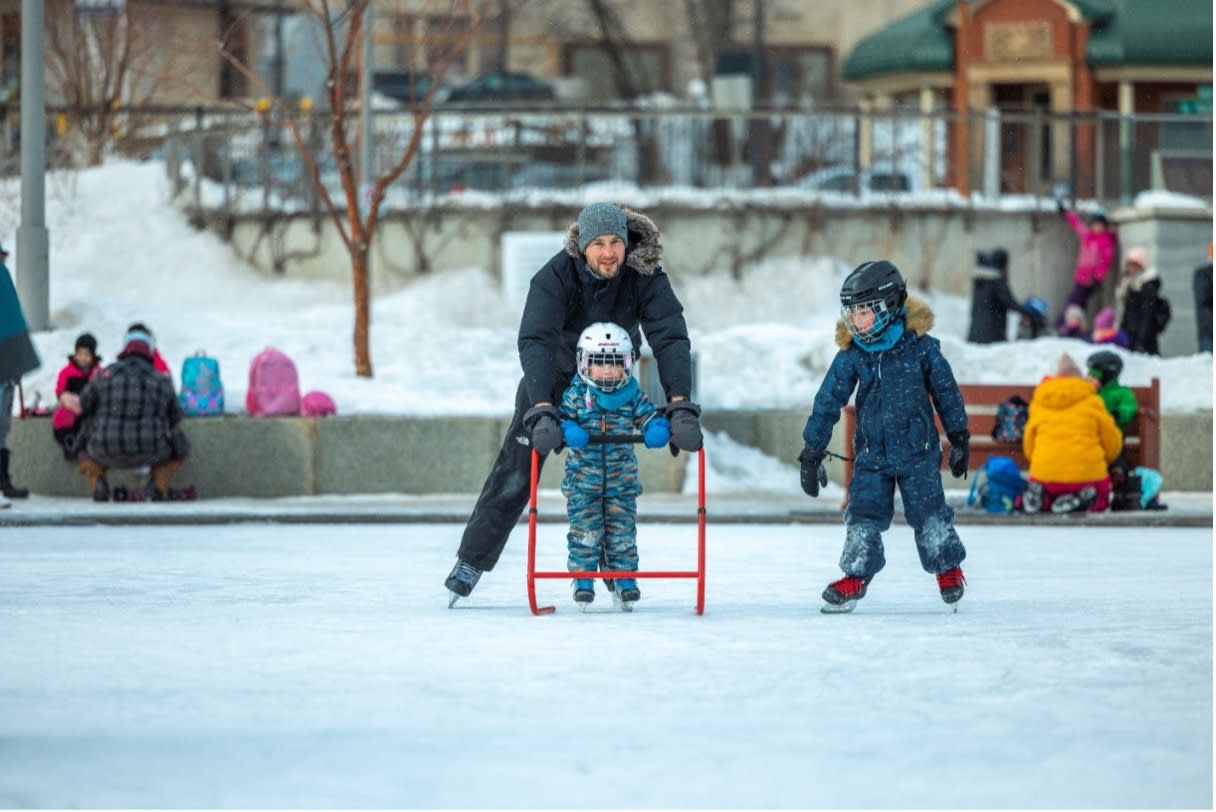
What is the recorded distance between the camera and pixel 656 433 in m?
9.09

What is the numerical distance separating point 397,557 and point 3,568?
2120mm

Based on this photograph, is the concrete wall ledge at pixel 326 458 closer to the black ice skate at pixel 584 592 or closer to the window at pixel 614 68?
the black ice skate at pixel 584 592

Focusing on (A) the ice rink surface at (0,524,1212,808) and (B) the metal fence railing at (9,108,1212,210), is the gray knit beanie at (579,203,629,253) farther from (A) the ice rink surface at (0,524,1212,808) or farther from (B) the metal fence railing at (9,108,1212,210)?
(B) the metal fence railing at (9,108,1212,210)

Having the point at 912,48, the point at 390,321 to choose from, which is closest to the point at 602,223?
the point at 390,321

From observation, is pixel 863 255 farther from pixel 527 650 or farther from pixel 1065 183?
pixel 527 650

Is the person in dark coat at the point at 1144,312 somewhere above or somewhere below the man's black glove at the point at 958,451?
above

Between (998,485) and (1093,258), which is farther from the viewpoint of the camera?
(1093,258)

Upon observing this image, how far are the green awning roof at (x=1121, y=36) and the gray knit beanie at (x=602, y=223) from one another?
27.9 m

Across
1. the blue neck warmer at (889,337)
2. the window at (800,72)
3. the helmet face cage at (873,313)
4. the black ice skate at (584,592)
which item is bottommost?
the black ice skate at (584,592)

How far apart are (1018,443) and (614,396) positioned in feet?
26.9

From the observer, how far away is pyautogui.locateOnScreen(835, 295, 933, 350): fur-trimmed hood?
964cm

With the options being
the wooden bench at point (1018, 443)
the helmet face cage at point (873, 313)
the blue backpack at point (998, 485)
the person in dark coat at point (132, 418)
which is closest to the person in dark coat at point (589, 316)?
the helmet face cage at point (873, 313)

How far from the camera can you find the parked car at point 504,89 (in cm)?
4894

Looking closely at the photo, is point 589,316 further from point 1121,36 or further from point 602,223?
point 1121,36
